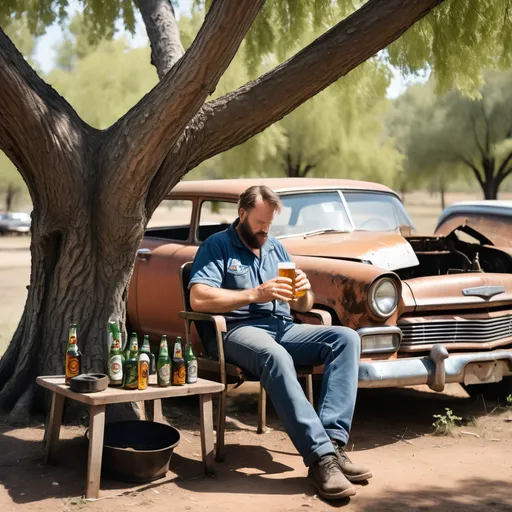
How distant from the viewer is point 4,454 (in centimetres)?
522

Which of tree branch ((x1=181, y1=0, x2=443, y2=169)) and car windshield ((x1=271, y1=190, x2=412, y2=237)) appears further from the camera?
car windshield ((x1=271, y1=190, x2=412, y2=237))

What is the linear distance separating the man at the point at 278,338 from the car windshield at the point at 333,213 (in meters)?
1.43

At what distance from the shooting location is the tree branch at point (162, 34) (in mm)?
6906

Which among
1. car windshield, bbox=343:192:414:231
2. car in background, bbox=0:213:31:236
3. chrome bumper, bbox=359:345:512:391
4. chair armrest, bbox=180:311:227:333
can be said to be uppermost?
car in background, bbox=0:213:31:236

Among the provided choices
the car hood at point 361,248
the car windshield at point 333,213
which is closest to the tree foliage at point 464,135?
the car windshield at point 333,213

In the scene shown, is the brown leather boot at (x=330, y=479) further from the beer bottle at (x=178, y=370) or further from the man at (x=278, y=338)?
the beer bottle at (x=178, y=370)

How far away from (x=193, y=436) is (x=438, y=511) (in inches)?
76.3

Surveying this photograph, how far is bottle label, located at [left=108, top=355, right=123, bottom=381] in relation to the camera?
15.4 ft

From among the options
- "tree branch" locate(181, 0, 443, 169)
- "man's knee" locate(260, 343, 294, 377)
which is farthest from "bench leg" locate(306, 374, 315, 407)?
"tree branch" locate(181, 0, 443, 169)

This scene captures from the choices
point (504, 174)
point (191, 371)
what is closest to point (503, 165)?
point (504, 174)

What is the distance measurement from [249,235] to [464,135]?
34.5m

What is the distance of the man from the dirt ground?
277mm

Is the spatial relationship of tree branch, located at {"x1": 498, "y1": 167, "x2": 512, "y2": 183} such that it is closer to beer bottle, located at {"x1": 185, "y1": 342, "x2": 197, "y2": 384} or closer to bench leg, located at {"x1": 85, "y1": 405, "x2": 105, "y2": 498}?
beer bottle, located at {"x1": 185, "y1": 342, "x2": 197, "y2": 384}

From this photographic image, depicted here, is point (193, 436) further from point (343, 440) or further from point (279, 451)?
point (343, 440)
